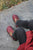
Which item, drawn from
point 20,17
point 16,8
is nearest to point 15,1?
point 16,8

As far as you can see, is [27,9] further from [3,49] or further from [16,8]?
[3,49]

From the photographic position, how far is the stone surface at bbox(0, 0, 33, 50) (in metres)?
1.70

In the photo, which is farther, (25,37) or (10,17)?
(10,17)

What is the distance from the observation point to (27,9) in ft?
7.73

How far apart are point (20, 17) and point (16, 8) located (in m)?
0.25

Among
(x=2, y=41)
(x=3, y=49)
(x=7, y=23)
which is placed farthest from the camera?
(x=7, y=23)

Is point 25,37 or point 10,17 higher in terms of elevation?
point 10,17

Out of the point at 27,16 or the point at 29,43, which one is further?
the point at 27,16

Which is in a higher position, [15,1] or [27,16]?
[15,1]

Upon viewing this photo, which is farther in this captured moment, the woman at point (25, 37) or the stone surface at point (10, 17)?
Result: the stone surface at point (10, 17)

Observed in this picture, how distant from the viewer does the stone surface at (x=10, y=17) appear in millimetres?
1701

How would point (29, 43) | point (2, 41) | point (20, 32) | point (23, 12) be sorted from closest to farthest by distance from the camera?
point (29, 43)
point (20, 32)
point (2, 41)
point (23, 12)

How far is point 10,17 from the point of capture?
7.29 ft

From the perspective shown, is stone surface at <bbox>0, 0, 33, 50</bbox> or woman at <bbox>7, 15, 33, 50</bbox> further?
stone surface at <bbox>0, 0, 33, 50</bbox>
